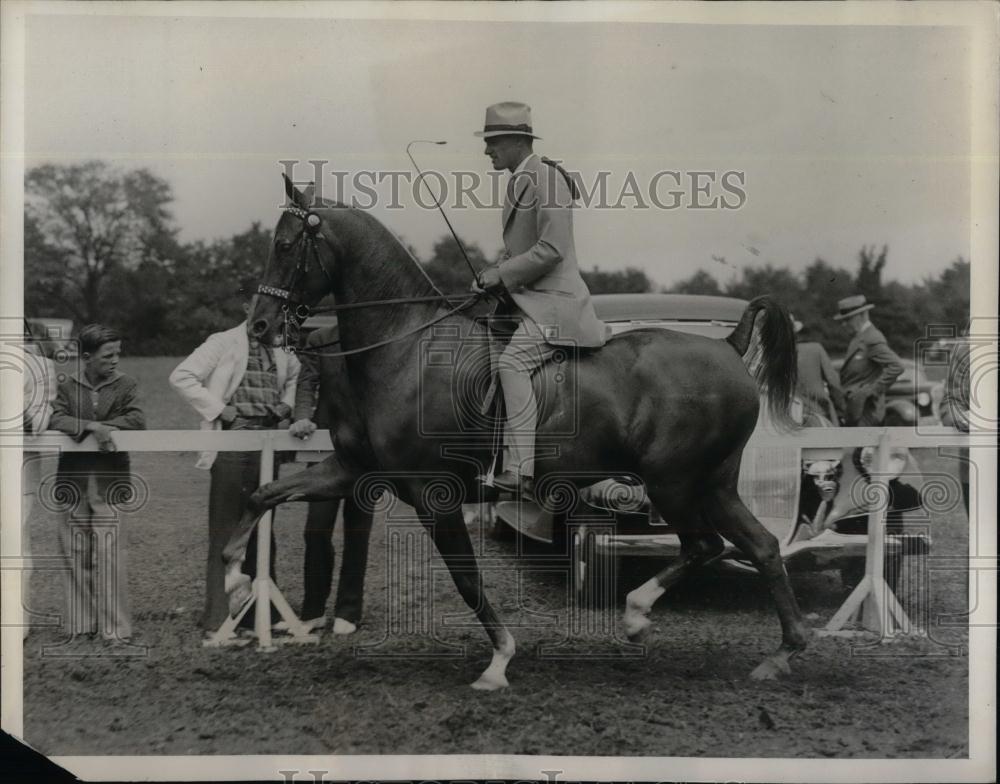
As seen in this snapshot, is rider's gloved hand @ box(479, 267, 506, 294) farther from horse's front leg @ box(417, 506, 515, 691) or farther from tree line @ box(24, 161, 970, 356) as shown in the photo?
horse's front leg @ box(417, 506, 515, 691)

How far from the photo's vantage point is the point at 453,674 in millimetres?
4156

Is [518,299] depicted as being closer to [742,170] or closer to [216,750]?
[742,170]

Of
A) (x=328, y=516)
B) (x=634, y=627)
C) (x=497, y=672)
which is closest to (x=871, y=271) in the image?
(x=634, y=627)

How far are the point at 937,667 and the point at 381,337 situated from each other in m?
2.66

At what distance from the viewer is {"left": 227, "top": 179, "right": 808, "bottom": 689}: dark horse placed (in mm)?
4055

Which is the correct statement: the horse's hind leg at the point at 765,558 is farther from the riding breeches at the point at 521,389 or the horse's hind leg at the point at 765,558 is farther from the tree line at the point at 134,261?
the tree line at the point at 134,261

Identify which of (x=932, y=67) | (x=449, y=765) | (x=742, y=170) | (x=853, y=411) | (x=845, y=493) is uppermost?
(x=932, y=67)

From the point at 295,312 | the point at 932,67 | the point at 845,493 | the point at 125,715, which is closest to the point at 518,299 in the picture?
the point at 295,312

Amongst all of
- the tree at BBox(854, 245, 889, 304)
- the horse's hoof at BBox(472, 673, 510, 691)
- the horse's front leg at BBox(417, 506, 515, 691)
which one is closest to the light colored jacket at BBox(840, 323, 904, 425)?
the tree at BBox(854, 245, 889, 304)

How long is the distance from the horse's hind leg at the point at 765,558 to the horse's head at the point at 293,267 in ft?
5.93

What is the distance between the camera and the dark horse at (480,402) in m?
4.05

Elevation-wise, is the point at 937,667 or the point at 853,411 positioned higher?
the point at 853,411

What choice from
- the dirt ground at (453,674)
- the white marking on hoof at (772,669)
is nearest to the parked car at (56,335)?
the dirt ground at (453,674)

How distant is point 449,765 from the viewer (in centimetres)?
409
